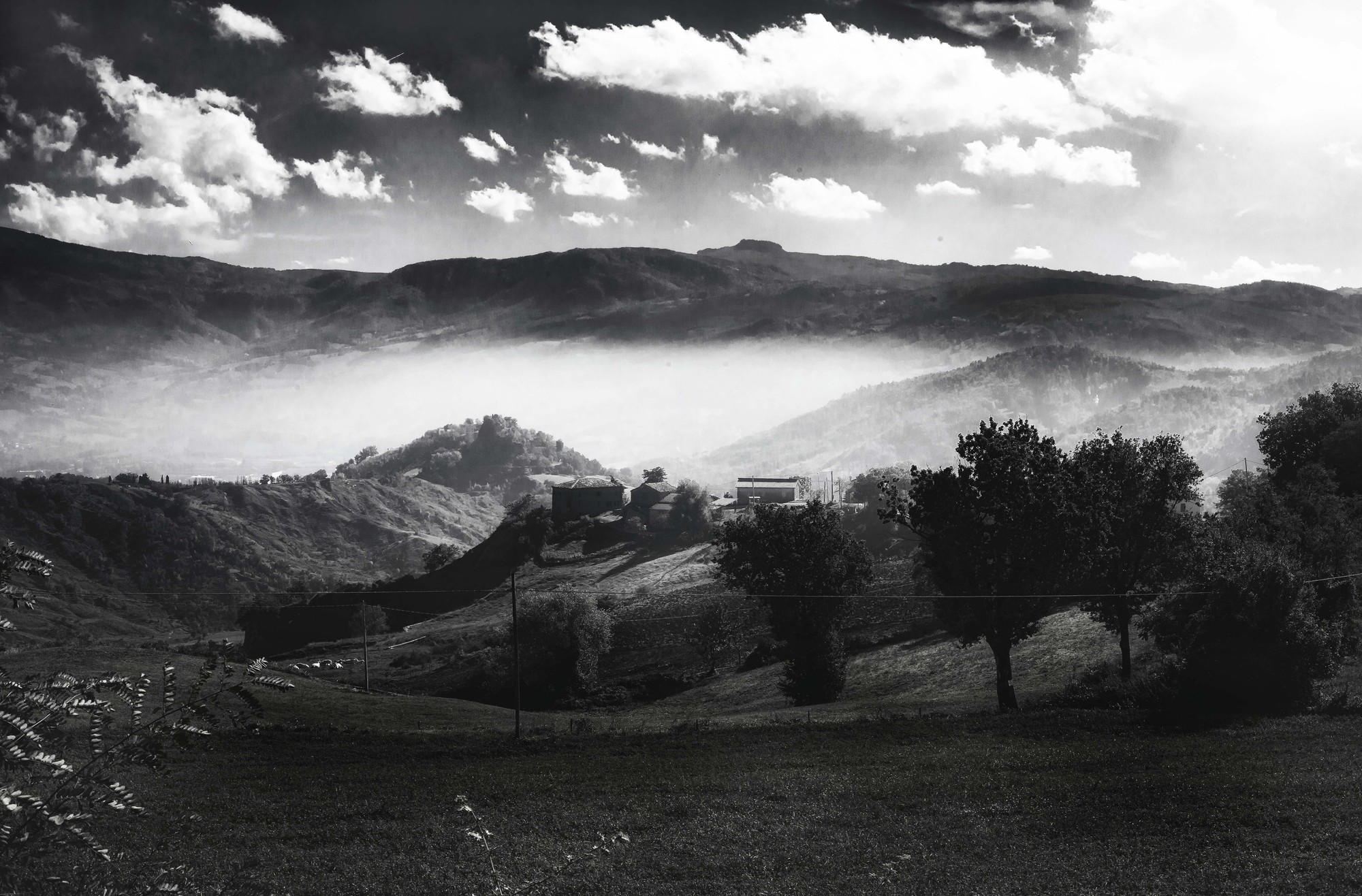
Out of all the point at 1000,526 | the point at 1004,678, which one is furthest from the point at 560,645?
the point at 1000,526

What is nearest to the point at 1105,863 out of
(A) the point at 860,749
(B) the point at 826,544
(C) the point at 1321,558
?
(A) the point at 860,749

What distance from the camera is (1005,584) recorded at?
178ft

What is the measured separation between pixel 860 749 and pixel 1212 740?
14.8m

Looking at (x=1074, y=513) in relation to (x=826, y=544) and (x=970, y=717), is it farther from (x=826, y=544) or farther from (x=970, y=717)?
(x=826, y=544)

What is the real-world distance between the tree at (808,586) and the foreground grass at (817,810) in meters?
28.2

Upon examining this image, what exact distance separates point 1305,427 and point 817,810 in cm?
9702

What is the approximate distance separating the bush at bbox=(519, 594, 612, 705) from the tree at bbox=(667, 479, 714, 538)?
84.2 metres

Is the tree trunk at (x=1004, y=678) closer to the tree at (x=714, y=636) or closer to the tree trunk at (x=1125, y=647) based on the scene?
the tree trunk at (x=1125, y=647)

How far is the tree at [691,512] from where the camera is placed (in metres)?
188

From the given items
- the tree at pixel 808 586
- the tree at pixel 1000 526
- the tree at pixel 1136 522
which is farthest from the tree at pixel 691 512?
the tree at pixel 1000 526

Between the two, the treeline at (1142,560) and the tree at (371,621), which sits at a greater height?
the treeline at (1142,560)

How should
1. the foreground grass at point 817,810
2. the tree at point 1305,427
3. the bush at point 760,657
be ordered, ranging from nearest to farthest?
1. the foreground grass at point 817,810
2. the bush at point 760,657
3. the tree at point 1305,427

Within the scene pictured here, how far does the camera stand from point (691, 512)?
192 meters

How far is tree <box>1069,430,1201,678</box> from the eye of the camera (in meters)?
60.0
